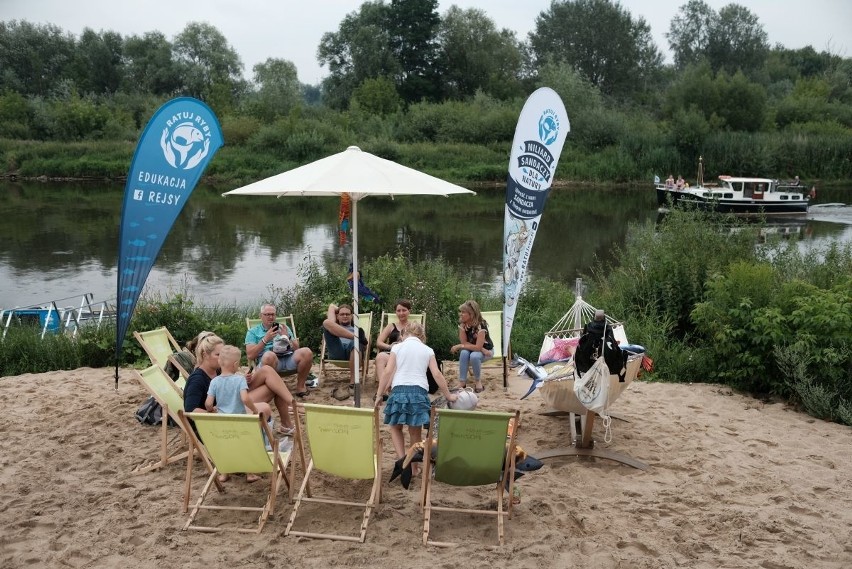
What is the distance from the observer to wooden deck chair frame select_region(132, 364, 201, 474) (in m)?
A: 5.27

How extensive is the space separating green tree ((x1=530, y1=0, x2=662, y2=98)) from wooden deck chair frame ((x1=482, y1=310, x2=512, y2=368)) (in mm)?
65046

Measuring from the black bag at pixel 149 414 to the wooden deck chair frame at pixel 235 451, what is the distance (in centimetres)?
162

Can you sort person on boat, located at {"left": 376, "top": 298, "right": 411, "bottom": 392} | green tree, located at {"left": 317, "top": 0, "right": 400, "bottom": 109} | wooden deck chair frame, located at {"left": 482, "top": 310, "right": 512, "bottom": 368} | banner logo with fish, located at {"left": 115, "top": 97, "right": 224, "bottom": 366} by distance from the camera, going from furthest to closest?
green tree, located at {"left": 317, "top": 0, "right": 400, "bottom": 109} < wooden deck chair frame, located at {"left": 482, "top": 310, "right": 512, "bottom": 368} < person on boat, located at {"left": 376, "top": 298, "right": 411, "bottom": 392} < banner logo with fish, located at {"left": 115, "top": 97, "right": 224, "bottom": 366}

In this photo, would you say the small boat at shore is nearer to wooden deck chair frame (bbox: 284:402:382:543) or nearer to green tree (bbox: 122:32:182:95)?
wooden deck chair frame (bbox: 284:402:382:543)

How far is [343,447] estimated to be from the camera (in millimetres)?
4406

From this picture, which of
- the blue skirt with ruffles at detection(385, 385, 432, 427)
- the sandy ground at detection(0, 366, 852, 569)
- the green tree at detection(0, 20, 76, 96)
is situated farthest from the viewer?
the green tree at detection(0, 20, 76, 96)

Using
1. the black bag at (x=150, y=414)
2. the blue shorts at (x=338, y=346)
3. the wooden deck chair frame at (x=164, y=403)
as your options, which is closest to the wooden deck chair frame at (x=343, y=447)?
the wooden deck chair frame at (x=164, y=403)

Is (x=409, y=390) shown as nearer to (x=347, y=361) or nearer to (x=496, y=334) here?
(x=347, y=361)

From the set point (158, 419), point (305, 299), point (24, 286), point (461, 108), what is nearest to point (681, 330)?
point (305, 299)

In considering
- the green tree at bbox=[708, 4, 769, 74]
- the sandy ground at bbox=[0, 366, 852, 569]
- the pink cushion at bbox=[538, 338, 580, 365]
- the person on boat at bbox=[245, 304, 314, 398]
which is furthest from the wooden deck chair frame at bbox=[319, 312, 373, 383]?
the green tree at bbox=[708, 4, 769, 74]

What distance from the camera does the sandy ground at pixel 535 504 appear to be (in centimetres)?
412

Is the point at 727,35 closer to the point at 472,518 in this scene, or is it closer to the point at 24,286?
the point at 24,286

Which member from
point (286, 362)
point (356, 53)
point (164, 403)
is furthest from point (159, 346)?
point (356, 53)

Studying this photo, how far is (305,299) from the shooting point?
9125mm
